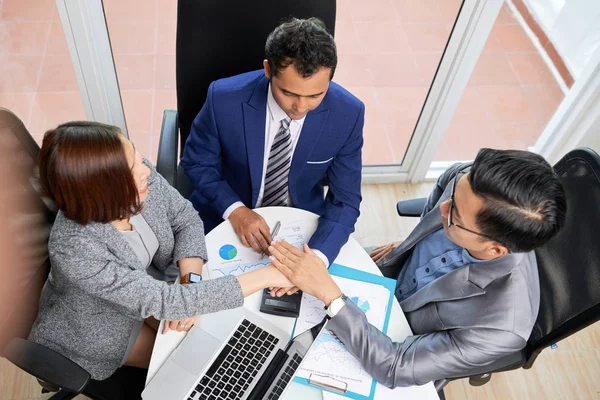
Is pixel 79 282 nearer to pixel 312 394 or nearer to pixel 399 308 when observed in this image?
pixel 312 394

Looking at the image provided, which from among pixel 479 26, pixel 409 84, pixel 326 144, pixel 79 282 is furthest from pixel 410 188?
pixel 79 282

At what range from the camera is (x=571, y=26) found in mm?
2902

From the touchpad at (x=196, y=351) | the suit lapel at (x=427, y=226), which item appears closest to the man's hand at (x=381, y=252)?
the suit lapel at (x=427, y=226)

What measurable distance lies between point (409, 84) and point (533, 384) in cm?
172

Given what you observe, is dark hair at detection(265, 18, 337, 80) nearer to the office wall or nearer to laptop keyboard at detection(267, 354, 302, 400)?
laptop keyboard at detection(267, 354, 302, 400)

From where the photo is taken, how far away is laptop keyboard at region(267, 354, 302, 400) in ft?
4.52

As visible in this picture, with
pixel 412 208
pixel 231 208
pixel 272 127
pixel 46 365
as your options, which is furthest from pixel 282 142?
pixel 46 365

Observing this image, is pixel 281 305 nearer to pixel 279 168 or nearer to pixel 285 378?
pixel 285 378

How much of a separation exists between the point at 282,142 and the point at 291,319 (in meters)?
0.63

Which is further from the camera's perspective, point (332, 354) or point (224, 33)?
point (224, 33)

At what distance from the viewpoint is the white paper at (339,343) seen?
4.78 ft

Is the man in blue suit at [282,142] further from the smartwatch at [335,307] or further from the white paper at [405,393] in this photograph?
the white paper at [405,393]

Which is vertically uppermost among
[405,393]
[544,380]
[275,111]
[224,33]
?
[224,33]

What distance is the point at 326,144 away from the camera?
71.6 inches
